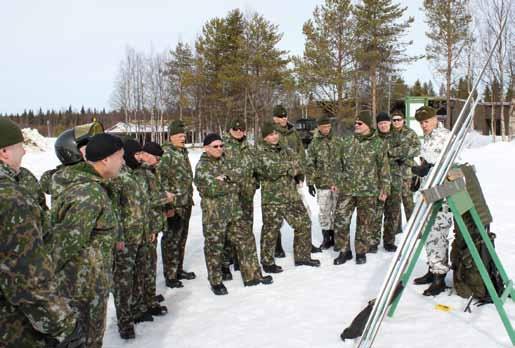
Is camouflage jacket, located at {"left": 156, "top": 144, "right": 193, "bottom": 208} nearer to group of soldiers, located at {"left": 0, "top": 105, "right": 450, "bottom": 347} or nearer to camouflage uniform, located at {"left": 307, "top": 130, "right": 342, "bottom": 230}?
group of soldiers, located at {"left": 0, "top": 105, "right": 450, "bottom": 347}

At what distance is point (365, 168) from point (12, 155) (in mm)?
4836

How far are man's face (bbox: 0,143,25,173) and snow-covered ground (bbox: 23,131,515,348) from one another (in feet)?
8.00

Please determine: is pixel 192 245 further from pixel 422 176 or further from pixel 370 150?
pixel 422 176

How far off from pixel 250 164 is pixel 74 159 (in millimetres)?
2747

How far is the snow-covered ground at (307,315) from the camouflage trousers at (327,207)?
834mm

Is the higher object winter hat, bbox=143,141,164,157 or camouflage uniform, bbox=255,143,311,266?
winter hat, bbox=143,141,164,157

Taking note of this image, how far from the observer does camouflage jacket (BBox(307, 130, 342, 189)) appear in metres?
7.35

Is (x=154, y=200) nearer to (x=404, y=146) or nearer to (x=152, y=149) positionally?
(x=152, y=149)

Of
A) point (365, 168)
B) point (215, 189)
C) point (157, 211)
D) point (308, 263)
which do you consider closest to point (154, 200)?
point (157, 211)

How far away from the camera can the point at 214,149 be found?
5344mm

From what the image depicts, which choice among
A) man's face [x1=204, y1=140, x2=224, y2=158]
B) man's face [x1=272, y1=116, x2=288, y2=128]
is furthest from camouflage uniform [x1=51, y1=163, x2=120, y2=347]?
man's face [x1=272, y1=116, x2=288, y2=128]

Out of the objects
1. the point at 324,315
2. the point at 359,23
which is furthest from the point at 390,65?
the point at 324,315

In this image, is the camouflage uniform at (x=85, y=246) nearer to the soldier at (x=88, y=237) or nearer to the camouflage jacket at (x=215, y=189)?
the soldier at (x=88, y=237)

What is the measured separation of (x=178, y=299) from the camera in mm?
5273
